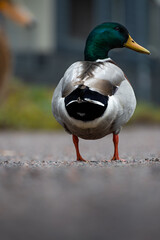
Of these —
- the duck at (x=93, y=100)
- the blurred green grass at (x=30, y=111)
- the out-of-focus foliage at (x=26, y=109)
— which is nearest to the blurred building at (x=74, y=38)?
the blurred green grass at (x=30, y=111)

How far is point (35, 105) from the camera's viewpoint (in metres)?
9.43

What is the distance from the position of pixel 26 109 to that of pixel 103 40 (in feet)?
18.7

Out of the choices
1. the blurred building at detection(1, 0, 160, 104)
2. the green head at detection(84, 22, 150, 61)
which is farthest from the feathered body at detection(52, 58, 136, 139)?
the blurred building at detection(1, 0, 160, 104)

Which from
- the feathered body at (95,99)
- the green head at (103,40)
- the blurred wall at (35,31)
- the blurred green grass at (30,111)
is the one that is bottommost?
the blurred green grass at (30,111)

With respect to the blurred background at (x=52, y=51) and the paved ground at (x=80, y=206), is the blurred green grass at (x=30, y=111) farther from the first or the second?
the paved ground at (x=80, y=206)

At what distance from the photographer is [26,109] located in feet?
29.6

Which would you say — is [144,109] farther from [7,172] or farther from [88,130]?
[7,172]

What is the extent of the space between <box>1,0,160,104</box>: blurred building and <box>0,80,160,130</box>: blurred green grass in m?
1.27

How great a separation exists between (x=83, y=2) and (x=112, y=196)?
1211cm

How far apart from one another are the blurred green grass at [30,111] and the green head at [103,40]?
16.9 feet

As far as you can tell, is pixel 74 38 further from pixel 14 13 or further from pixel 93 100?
pixel 93 100

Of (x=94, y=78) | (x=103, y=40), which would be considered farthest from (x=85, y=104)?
(x=103, y=40)

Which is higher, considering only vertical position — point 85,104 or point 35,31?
point 85,104

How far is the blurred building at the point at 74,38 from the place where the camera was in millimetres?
12039
